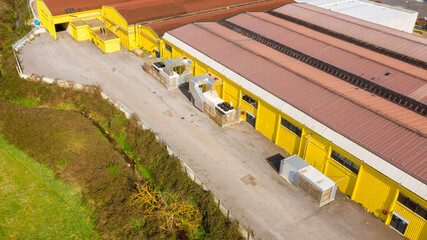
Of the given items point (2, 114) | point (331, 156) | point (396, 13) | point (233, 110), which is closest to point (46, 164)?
point (2, 114)

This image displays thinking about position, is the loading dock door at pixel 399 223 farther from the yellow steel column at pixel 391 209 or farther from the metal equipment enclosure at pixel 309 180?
the metal equipment enclosure at pixel 309 180

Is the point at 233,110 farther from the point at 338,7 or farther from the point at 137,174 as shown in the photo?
the point at 338,7

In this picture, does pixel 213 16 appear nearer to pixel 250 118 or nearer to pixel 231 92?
pixel 231 92

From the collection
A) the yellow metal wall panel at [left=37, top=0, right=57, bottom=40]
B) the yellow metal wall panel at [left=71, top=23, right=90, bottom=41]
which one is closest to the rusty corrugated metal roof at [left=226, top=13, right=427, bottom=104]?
the yellow metal wall panel at [left=71, top=23, right=90, bottom=41]

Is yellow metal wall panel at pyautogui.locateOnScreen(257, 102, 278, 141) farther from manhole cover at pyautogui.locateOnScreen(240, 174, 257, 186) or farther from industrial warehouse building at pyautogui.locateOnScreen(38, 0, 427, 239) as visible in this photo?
manhole cover at pyautogui.locateOnScreen(240, 174, 257, 186)

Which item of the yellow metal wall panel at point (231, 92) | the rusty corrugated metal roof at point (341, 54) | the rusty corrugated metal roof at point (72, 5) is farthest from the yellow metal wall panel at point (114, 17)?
the yellow metal wall panel at point (231, 92)

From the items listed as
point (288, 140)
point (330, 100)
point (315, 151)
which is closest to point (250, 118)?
point (288, 140)
